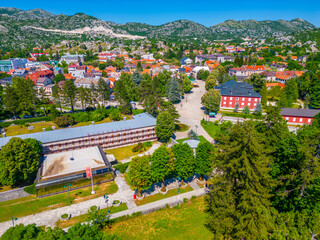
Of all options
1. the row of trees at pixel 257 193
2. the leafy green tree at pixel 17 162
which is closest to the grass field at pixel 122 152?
the leafy green tree at pixel 17 162

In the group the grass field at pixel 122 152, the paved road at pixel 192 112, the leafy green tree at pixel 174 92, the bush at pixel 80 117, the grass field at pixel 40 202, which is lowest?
the grass field at pixel 40 202

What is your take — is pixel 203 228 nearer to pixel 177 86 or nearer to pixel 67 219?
pixel 67 219

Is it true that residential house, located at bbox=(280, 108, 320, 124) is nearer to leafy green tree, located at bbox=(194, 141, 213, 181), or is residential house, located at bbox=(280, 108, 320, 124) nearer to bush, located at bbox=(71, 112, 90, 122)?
leafy green tree, located at bbox=(194, 141, 213, 181)

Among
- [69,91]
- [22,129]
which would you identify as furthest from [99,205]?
[69,91]

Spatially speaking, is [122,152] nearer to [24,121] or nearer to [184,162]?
[184,162]

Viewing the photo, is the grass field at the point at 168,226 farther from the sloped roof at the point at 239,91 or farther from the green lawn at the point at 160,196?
the sloped roof at the point at 239,91

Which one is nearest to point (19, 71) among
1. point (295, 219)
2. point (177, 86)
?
point (177, 86)

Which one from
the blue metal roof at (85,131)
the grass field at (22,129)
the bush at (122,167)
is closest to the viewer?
the bush at (122,167)

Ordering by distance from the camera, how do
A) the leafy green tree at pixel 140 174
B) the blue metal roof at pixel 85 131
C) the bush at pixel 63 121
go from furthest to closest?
the bush at pixel 63 121
the blue metal roof at pixel 85 131
the leafy green tree at pixel 140 174
